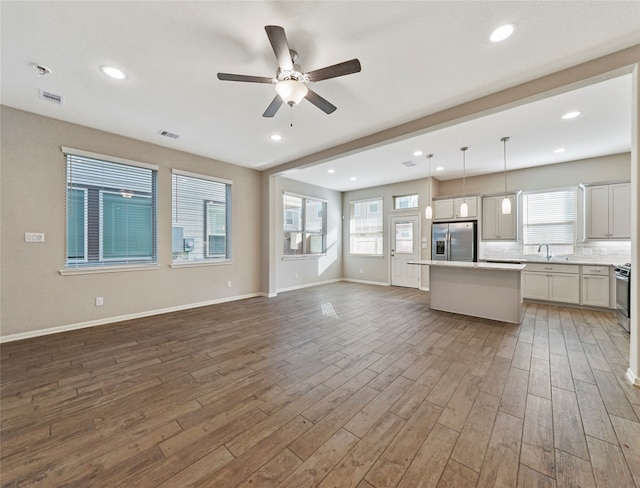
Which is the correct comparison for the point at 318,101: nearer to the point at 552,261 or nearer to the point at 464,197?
the point at 464,197

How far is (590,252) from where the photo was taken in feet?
17.2

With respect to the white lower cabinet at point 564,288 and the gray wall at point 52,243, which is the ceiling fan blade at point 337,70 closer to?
the gray wall at point 52,243

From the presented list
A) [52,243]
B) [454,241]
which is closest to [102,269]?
[52,243]

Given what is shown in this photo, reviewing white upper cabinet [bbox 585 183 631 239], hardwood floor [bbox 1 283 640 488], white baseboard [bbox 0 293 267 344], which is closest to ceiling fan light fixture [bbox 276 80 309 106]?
hardwood floor [bbox 1 283 640 488]

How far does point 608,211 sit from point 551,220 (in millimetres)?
878

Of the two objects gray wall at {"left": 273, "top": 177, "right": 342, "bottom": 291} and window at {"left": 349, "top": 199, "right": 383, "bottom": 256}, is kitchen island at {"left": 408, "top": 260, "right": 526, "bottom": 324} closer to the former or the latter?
window at {"left": 349, "top": 199, "right": 383, "bottom": 256}

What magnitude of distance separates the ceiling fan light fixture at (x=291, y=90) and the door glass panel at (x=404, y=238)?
18.9 feet

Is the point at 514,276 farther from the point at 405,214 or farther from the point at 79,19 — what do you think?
the point at 79,19

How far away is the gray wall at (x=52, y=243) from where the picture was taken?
331 cm

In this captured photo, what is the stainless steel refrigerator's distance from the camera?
625cm

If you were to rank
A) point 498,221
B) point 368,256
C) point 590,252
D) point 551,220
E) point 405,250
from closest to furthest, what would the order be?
point 590,252 → point 551,220 → point 498,221 → point 405,250 → point 368,256

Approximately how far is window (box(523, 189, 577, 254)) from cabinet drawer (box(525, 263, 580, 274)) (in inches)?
29.9

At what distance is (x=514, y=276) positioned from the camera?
3.99m

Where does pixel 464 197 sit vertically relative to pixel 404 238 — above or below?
above
